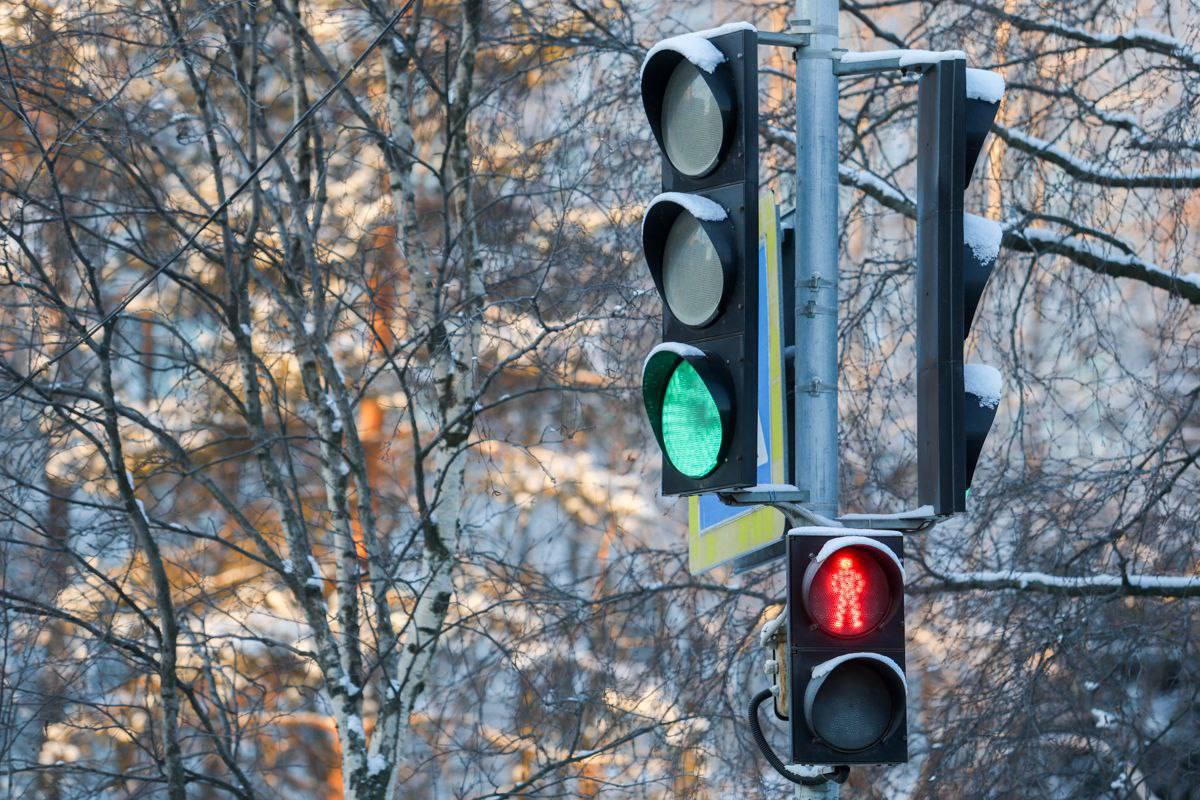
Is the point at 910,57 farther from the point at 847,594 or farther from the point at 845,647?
the point at 845,647

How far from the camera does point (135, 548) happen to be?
8.57 m

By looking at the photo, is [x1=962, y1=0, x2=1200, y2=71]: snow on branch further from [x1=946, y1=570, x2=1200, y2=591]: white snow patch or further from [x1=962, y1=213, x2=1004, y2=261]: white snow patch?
[x1=962, y1=213, x2=1004, y2=261]: white snow patch

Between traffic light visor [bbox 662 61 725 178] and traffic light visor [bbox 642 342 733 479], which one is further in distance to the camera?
traffic light visor [bbox 662 61 725 178]

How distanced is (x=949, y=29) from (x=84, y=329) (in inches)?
180

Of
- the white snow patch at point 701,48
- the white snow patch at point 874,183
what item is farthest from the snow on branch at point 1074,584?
the white snow patch at point 701,48

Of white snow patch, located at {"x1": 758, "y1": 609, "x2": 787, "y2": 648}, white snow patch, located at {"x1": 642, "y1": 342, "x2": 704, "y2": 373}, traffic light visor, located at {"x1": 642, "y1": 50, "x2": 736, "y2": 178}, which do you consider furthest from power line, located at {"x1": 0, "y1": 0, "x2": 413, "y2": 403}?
white snow patch, located at {"x1": 758, "y1": 609, "x2": 787, "y2": 648}

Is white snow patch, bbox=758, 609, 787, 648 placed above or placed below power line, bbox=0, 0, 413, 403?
below

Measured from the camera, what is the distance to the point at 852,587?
140 inches

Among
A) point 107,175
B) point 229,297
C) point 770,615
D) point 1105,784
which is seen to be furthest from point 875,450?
point 107,175

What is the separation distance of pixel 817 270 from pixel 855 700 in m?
0.98

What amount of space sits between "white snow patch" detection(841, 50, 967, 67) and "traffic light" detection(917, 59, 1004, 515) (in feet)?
0.06

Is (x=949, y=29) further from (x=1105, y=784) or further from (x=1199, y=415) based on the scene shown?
(x=1105, y=784)

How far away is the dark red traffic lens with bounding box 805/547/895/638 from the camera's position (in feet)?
11.6

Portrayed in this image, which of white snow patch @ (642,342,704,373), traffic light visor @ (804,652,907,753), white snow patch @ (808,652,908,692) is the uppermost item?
white snow patch @ (642,342,704,373)
